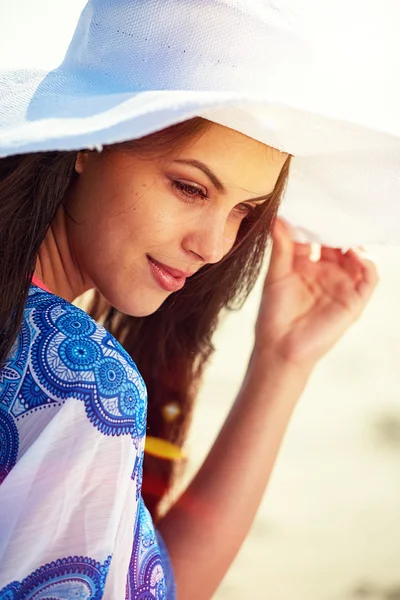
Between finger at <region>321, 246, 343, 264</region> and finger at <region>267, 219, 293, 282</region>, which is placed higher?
finger at <region>321, 246, 343, 264</region>

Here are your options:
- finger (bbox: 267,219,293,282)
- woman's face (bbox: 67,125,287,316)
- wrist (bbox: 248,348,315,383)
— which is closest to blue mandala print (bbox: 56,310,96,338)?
woman's face (bbox: 67,125,287,316)

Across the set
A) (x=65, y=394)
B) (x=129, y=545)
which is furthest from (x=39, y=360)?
(x=129, y=545)

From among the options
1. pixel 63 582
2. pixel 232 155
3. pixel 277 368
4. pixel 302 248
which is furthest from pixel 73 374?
pixel 302 248

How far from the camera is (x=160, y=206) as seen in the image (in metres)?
1.84

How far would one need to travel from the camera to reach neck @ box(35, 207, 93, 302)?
2.06 meters

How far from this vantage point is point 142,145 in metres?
1.82

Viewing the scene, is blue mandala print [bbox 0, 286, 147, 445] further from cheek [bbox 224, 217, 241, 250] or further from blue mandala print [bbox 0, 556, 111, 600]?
cheek [bbox 224, 217, 241, 250]

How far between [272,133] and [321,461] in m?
2.39

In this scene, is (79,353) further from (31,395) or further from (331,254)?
(331,254)

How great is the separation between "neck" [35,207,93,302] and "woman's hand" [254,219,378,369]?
65 centimetres

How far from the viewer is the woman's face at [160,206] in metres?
1.81

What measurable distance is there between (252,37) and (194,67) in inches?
5.3

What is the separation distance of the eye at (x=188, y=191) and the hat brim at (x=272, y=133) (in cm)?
16

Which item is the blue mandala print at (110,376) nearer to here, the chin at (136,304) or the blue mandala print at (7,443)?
the blue mandala print at (7,443)
